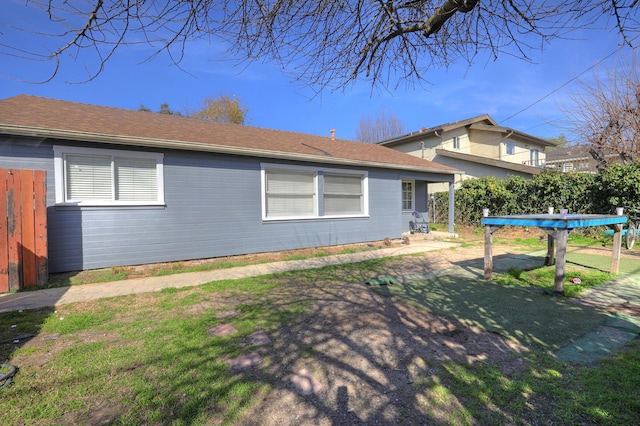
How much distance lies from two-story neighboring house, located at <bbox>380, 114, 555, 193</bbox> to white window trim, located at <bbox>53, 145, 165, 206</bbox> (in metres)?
17.4

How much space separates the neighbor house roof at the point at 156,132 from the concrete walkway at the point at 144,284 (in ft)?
9.82

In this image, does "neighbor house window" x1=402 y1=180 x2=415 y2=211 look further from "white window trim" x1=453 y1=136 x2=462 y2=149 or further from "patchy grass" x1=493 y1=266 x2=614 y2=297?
"white window trim" x1=453 y1=136 x2=462 y2=149

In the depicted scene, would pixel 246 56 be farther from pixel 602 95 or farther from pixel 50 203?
pixel 602 95

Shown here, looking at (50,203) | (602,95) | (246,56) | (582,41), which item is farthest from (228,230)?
(602,95)

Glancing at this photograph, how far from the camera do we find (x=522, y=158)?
1011 inches

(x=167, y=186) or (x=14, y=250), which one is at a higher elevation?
(x=167, y=186)

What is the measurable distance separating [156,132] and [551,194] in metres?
14.0

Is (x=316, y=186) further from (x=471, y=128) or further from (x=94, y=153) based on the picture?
(x=471, y=128)

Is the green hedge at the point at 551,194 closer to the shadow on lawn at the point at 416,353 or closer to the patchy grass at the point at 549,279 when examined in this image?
the patchy grass at the point at 549,279

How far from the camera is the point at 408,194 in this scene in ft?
48.6

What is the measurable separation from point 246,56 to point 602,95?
17.7 m

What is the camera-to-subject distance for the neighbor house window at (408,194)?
14.7 metres

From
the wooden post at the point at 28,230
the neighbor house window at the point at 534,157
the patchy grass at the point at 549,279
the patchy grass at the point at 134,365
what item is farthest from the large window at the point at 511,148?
the wooden post at the point at 28,230

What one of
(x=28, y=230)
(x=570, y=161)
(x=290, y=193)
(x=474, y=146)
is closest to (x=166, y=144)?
(x=28, y=230)
